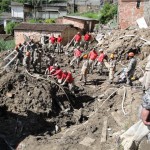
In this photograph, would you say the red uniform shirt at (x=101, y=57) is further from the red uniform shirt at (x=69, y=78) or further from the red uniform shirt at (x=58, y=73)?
the red uniform shirt at (x=58, y=73)

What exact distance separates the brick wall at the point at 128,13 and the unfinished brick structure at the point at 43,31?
4610mm

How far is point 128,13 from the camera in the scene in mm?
30344

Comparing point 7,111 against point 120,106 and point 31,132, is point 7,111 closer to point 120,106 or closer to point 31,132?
point 31,132

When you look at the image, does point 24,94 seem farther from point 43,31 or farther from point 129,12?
point 129,12

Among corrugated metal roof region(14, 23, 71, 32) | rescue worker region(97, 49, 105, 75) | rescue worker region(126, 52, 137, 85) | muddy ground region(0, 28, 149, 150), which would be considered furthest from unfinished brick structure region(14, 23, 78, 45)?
rescue worker region(126, 52, 137, 85)

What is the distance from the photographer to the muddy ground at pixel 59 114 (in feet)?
42.4

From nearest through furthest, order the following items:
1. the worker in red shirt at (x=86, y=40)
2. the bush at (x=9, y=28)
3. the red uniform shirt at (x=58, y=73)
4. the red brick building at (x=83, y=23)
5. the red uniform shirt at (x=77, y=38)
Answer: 1. the red uniform shirt at (x=58, y=73)
2. the red uniform shirt at (x=77, y=38)
3. the worker in red shirt at (x=86, y=40)
4. the red brick building at (x=83, y=23)
5. the bush at (x=9, y=28)

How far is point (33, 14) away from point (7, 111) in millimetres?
43844

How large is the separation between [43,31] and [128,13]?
7368 millimetres

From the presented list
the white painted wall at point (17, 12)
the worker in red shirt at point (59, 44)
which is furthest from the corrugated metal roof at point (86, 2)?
the worker in red shirt at point (59, 44)

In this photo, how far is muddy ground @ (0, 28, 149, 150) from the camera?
12.9 m

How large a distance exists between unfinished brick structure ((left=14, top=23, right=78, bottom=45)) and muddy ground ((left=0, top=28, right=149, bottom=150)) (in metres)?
13.6

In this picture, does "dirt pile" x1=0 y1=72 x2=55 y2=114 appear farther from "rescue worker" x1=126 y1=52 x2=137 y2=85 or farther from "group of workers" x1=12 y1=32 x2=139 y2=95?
"rescue worker" x1=126 y1=52 x2=137 y2=85

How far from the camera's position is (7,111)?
15.7 m
